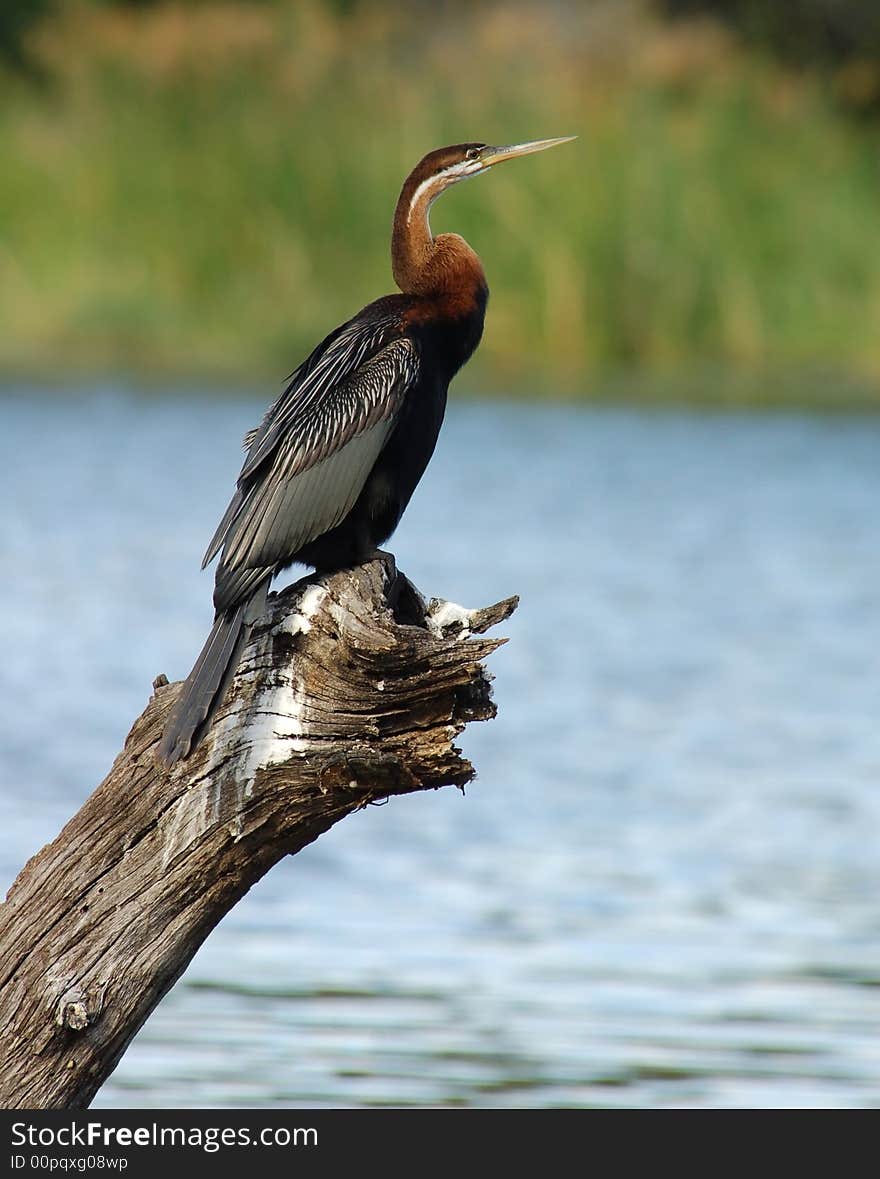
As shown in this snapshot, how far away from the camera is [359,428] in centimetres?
477

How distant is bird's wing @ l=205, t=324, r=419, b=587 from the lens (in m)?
4.51

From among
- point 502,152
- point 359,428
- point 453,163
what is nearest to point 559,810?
point 502,152

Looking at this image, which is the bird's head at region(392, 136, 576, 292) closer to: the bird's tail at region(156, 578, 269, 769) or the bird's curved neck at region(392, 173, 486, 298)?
the bird's curved neck at region(392, 173, 486, 298)

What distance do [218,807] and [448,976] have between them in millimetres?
2109

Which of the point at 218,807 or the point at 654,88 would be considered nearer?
the point at 218,807

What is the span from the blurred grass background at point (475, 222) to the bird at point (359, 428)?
39.2 ft

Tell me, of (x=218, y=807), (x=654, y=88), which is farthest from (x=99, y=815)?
(x=654, y=88)

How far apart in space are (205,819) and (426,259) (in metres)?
1.69

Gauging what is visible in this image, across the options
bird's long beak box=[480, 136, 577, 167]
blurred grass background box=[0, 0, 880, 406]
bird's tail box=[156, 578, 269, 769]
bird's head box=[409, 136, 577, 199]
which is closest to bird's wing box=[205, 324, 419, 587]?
bird's tail box=[156, 578, 269, 769]

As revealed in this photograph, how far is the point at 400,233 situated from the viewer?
17.0 feet

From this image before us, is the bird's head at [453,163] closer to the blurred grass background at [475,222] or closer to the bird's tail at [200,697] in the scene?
the bird's tail at [200,697]

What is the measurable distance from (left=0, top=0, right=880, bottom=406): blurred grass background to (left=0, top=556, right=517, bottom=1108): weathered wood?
13289mm

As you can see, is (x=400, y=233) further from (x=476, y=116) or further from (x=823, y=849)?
(x=476, y=116)

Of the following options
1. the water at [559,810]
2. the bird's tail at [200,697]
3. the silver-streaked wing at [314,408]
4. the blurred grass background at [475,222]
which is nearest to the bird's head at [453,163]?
the silver-streaked wing at [314,408]
